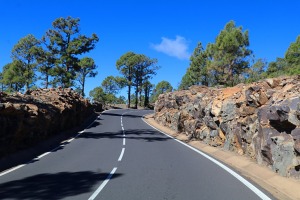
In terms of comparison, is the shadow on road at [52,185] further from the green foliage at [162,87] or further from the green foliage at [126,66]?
the green foliage at [162,87]

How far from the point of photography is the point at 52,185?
9.79 meters

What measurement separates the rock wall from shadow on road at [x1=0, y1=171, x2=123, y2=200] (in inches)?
193

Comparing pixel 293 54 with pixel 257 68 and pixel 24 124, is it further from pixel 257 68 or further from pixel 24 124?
pixel 24 124

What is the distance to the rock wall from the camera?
34.7ft

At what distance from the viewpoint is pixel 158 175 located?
11.2 metres

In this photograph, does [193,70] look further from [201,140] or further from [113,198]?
[113,198]

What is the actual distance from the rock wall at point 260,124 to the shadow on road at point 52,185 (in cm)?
491

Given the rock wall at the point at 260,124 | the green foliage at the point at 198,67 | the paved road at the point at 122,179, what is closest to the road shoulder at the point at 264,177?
the rock wall at the point at 260,124

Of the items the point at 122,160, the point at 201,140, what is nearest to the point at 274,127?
the point at 122,160

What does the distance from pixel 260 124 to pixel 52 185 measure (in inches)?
289

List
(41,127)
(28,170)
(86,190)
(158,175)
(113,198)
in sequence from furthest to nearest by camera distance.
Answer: (41,127) < (28,170) < (158,175) < (86,190) < (113,198)

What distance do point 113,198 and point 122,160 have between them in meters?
6.65

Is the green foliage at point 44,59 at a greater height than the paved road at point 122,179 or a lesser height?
greater

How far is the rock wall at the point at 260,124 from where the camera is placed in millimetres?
10562
